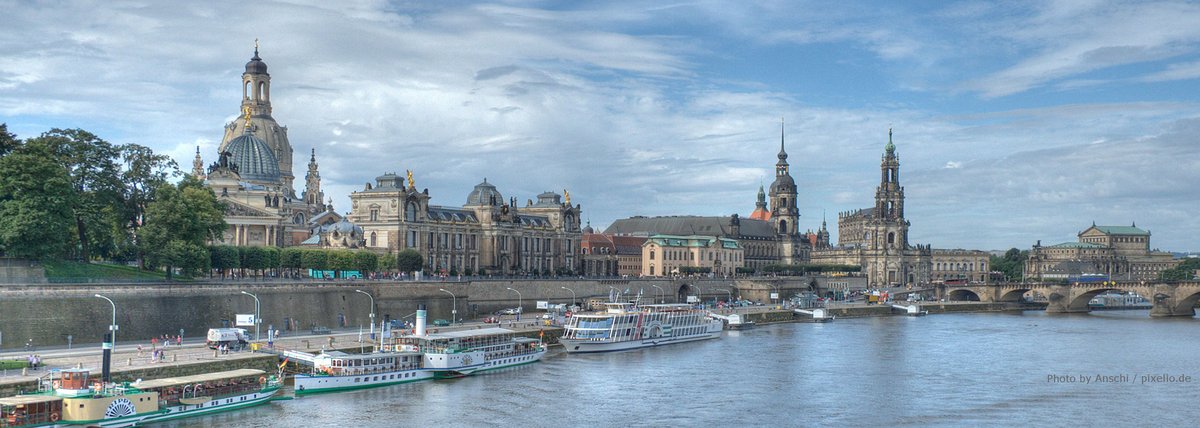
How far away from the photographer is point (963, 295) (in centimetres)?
18150

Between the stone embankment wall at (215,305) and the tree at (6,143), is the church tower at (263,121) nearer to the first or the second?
the stone embankment wall at (215,305)

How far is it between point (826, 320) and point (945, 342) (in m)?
32.4

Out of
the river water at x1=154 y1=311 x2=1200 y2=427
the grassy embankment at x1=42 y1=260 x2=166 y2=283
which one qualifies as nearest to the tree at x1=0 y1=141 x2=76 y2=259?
the grassy embankment at x1=42 y1=260 x2=166 y2=283

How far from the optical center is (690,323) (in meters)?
101

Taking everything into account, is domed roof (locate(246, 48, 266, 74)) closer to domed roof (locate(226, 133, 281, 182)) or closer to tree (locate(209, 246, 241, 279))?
domed roof (locate(226, 133, 281, 182))

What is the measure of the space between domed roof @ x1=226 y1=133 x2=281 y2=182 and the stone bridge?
322 feet

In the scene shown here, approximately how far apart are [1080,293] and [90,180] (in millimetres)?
120547

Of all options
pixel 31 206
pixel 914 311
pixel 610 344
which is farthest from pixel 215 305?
pixel 914 311

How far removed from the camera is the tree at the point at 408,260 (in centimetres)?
11694

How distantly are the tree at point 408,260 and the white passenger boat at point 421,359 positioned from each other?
3807 centimetres

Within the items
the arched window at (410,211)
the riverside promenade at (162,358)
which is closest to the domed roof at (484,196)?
the arched window at (410,211)

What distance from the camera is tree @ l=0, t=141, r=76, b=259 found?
2857 inches

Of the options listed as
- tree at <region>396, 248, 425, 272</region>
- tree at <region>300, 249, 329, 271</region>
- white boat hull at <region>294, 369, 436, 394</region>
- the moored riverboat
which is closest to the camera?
the moored riverboat

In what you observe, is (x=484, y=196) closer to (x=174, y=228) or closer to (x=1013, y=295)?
(x=174, y=228)
